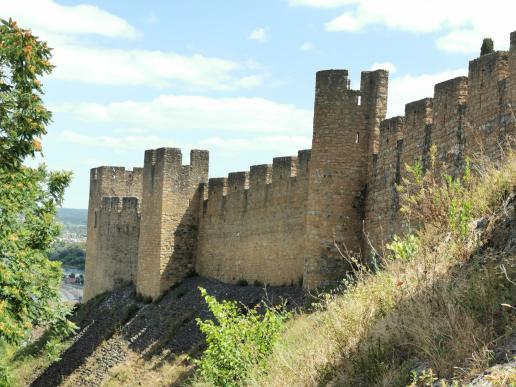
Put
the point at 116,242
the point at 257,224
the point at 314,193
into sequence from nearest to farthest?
the point at 314,193 < the point at 257,224 < the point at 116,242

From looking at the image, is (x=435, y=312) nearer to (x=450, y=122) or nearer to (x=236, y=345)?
(x=236, y=345)

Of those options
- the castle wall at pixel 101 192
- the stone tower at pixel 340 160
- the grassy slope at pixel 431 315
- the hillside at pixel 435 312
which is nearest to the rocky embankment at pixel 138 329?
the stone tower at pixel 340 160

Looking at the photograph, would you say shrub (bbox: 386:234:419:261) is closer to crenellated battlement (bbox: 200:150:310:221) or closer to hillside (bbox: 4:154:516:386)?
hillside (bbox: 4:154:516:386)

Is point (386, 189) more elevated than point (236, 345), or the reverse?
point (386, 189)

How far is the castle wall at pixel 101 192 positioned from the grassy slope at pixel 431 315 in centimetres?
2909

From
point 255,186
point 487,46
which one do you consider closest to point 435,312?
point 487,46

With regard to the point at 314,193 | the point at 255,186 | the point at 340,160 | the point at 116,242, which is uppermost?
the point at 340,160

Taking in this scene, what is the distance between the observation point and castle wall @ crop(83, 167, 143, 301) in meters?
A: 36.4

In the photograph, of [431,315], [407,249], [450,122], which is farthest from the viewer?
[450,122]

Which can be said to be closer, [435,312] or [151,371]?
[435,312]

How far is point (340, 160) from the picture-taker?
61.1 feet

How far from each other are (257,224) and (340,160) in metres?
6.30

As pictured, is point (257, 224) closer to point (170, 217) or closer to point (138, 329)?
point (170, 217)

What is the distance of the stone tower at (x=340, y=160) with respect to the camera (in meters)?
18.6
